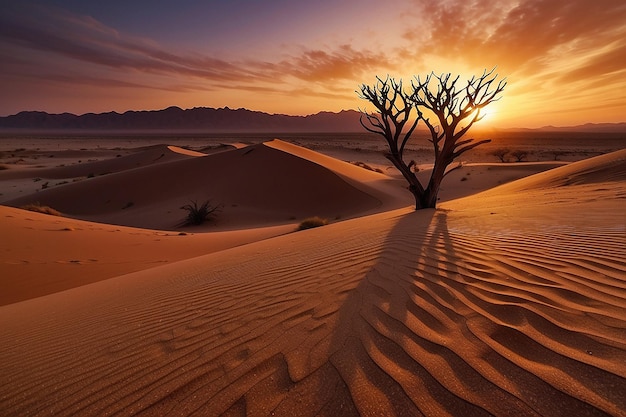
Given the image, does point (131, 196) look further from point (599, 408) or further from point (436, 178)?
point (599, 408)

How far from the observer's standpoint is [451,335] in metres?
1.98

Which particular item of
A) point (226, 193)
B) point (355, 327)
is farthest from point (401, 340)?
point (226, 193)

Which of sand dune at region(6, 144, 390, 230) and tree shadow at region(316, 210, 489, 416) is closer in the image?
tree shadow at region(316, 210, 489, 416)

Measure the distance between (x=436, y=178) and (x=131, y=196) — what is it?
16.5 meters

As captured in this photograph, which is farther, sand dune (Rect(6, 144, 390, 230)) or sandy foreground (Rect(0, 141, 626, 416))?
sand dune (Rect(6, 144, 390, 230))

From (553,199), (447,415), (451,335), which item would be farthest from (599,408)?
(553,199)

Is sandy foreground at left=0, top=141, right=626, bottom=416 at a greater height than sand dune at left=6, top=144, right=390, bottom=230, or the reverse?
sandy foreground at left=0, top=141, right=626, bottom=416

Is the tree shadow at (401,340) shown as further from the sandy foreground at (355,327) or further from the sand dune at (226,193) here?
the sand dune at (226,193)

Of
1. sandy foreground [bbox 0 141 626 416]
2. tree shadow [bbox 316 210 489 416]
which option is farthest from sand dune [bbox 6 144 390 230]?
tree shadow [bbox 316 210 489 416]

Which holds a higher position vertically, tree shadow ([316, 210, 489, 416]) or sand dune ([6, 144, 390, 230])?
tree shadow ([316, 210, 489, 416])

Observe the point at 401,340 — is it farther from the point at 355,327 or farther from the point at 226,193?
the point at 226,193

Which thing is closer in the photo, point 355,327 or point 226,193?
point 355,327

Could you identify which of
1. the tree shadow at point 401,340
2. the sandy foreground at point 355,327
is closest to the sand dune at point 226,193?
the sandy foreground at point 355,327

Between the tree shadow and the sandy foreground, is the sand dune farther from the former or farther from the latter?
the tree shadow
